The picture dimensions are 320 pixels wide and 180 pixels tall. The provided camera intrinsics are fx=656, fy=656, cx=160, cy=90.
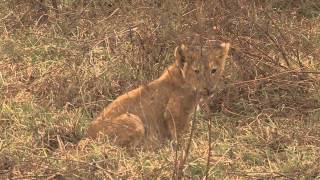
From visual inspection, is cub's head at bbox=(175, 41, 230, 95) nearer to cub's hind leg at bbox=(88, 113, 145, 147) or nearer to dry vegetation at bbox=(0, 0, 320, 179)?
dry vegetation at bbox=(0, 0, 320, 179)

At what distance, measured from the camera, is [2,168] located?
5.64 m

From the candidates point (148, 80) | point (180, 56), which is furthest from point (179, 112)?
point (148, 80)

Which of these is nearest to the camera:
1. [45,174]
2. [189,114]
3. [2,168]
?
[45,174]

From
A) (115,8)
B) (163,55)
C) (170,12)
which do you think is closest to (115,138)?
(163,55)

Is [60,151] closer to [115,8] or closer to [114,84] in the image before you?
[114,84]

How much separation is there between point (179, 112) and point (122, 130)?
678mm

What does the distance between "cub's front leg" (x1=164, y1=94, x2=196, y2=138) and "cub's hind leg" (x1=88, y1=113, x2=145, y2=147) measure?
0.39 meters

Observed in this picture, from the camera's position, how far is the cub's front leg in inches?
245

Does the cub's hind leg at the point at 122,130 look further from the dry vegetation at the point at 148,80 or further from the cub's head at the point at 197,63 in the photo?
the cub's head at the point at 197,63

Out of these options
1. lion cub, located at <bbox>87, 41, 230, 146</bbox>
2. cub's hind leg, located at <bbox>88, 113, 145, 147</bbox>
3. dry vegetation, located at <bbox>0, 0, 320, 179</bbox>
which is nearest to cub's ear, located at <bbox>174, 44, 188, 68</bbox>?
lion cub, located at <bbox>87, 41, 230, 146</bbox>

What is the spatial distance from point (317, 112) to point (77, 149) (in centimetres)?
247

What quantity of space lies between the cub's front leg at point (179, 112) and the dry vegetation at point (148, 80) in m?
0.18

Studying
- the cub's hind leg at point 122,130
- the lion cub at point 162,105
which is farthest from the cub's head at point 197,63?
the cub's hind leg at point 122,130

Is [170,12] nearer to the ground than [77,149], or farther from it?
farther from it
